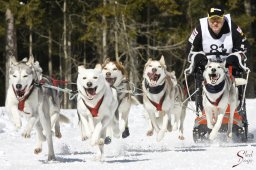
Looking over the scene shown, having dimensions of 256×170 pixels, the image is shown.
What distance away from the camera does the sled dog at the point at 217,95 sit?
9.59 meters

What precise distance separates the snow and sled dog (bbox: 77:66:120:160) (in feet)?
0.99

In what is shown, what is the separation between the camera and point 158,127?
396 inches

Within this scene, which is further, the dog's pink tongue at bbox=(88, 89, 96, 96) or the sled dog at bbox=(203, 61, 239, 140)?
the sled dog at bbox=(203, 61, 239, 140)

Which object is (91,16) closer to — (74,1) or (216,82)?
(74,1)

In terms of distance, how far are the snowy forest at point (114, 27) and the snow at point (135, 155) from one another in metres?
11.0

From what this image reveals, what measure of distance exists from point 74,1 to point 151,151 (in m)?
18.1

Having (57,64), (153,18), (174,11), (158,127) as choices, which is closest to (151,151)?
(158,127)

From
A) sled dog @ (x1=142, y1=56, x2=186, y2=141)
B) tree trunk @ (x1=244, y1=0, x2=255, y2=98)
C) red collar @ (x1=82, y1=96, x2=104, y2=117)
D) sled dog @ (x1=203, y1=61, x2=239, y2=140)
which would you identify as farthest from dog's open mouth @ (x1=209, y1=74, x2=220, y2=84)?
tree trunk @ (x1=244, y1=0, x2=255, y2=98)

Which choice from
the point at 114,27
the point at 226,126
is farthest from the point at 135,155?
the point at 114,27

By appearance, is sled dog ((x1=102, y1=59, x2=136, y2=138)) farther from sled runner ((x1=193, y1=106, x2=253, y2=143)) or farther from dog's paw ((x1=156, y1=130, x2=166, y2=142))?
sled runner ((x1=193, y1=106, x2=253, y2=143))

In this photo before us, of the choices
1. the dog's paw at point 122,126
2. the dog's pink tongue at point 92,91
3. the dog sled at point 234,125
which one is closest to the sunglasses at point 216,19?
the dog sled at point 234,125

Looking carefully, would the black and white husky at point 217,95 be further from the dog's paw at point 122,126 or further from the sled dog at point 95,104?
the sled dog at point 95,104

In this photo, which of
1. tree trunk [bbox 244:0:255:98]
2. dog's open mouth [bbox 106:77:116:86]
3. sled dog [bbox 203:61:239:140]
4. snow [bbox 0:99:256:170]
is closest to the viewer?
snow [bbox 0:99:256:170]

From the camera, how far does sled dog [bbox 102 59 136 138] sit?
10.2 meters
